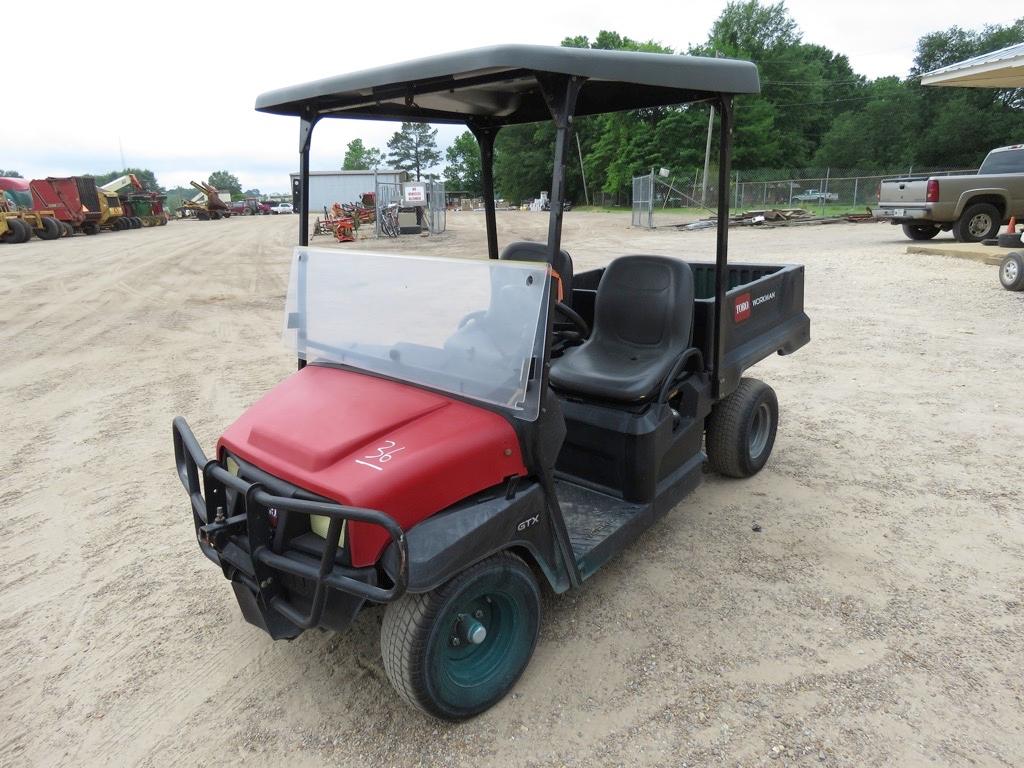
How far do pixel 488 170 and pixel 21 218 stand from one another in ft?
75.5

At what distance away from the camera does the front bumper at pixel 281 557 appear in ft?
6.07

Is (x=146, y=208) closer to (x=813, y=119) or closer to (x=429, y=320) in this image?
(x=429, y=320)

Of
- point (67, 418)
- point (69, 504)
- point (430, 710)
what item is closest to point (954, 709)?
point (430, 710)

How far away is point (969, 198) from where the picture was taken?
40.2ft

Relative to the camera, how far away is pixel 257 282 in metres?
11.9

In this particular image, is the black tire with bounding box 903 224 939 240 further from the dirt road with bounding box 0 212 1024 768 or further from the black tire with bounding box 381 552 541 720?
the black tire with bounding box 381 552 541 720

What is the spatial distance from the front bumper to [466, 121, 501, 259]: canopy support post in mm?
2057

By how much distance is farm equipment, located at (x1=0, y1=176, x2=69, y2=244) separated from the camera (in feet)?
66.4

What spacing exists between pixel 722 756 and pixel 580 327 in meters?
1.48

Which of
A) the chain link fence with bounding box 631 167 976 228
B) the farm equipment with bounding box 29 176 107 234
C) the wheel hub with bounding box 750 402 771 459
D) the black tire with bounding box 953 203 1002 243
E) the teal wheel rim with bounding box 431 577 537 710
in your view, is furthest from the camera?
the chain link fence with bounding box 631 167 976 228

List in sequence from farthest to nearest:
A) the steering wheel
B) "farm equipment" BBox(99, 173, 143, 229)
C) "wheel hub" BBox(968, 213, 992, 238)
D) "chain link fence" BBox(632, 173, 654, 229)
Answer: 1. "farm equipment" BBox(99, 173, 143, 229)
2. "chain link fence" BBox(632, 173, 654, 229)
3. "wheel hub" BBox(968, 213, 992, 238)
4. the steering wheel

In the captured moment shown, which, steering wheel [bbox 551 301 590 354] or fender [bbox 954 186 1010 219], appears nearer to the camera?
steering wheel [bbox 551 301 590 354]

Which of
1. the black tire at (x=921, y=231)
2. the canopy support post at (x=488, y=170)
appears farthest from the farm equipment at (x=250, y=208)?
the canopy support post at (x=488, y=170)

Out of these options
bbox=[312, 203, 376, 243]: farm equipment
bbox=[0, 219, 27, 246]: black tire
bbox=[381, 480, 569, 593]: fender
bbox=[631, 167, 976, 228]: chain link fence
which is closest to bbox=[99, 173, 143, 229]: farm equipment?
bbox=[0, 219, 27, 246]: black tire
